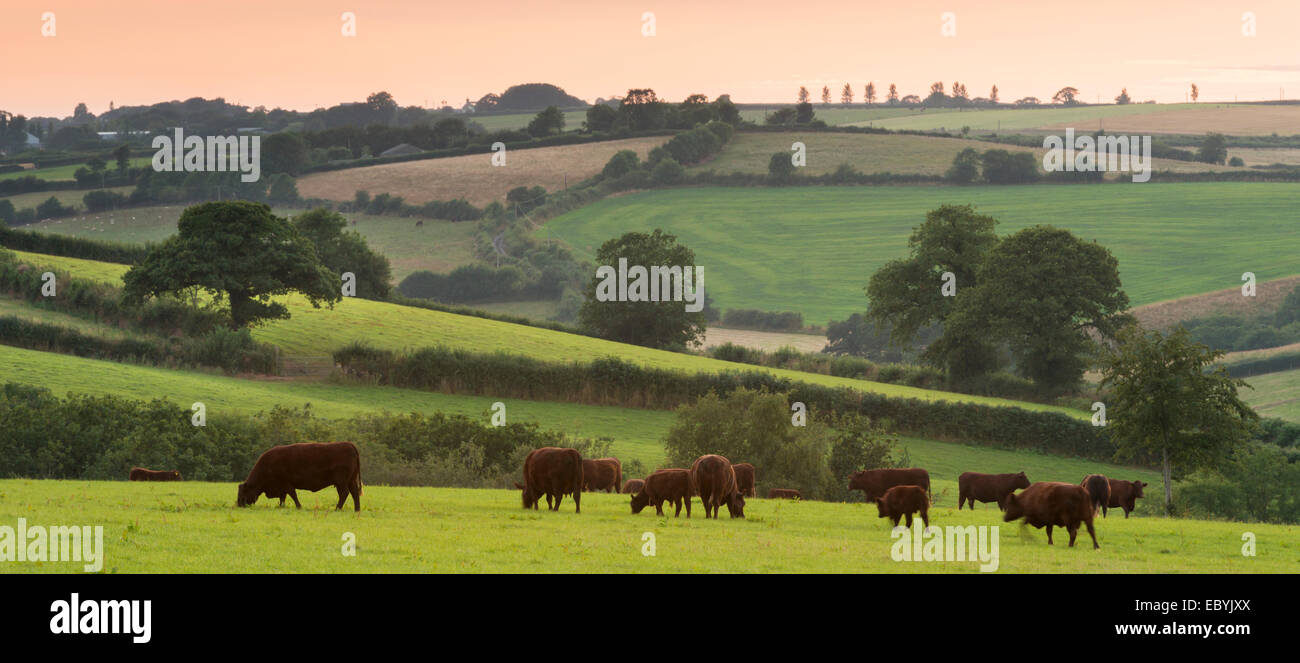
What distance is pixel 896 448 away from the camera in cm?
6412

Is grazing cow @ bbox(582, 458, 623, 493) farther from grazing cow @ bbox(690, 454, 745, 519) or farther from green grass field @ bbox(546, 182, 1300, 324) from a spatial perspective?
green grass field @ bbox(546, 182, 1300, 324)

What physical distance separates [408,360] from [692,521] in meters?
49.7

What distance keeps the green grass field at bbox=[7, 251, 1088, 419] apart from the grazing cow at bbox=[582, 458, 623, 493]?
36681 mm

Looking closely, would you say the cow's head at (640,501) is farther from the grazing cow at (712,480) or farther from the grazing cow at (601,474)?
the grazing cow at (601,474)

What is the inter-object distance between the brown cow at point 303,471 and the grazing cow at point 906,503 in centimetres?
1167

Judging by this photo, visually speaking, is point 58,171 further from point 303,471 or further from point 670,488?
point 670,488

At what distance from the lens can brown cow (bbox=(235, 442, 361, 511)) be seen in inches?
1000

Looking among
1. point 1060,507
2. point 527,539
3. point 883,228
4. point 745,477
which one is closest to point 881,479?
point 745,477

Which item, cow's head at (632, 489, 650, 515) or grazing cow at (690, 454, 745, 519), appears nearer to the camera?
grazing cow at (690, 454, 745, 519)

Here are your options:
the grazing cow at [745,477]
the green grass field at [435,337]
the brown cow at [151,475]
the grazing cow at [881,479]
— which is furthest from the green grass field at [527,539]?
the green grass field at [435,337]

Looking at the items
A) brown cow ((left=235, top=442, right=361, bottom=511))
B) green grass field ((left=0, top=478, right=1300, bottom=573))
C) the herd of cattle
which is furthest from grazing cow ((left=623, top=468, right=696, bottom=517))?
brown cow ((left=235, top=442, right=361, bottom=511))

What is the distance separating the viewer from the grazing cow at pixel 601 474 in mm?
39741

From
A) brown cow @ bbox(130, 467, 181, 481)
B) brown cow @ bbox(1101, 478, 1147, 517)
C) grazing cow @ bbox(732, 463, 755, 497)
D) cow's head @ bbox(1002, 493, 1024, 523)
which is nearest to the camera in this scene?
cow's head @ bbox(1002, 493, 1024, 523)
